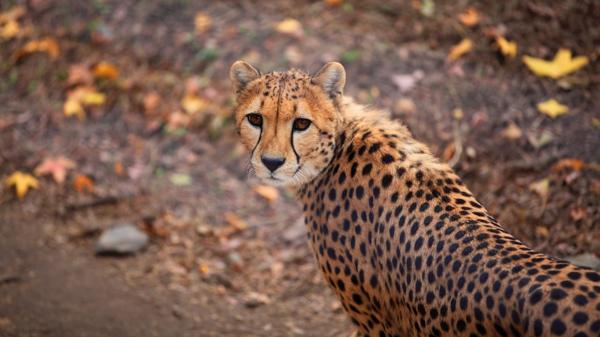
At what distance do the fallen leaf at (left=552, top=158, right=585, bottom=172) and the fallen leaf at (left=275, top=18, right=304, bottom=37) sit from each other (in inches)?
123

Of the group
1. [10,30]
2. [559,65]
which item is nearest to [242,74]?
[559,65]

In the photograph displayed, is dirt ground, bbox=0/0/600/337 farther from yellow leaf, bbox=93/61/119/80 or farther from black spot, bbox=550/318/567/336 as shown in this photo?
black spot, bbox=550/318/567/336

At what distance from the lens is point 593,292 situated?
2693 millimetres

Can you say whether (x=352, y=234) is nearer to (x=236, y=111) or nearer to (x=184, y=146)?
(x=236, y=111)

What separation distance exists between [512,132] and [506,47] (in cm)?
100

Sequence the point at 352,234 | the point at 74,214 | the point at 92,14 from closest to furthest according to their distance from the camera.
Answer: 1. the point at 352,234
2. the point at 74,214
3. the point at 92,14

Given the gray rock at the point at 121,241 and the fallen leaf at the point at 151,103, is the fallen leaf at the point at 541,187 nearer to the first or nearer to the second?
the gray rock at the point at 121,241

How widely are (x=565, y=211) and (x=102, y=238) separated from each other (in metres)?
3.93

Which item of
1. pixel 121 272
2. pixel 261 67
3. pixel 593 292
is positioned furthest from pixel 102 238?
pixel 593 292

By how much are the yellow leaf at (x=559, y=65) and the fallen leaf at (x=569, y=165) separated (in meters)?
1.09

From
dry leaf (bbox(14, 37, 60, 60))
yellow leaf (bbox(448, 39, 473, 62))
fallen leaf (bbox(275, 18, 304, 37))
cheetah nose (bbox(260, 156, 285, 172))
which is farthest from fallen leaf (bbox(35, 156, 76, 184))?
yellow leaf (bbox(448, 39, 473, 62))

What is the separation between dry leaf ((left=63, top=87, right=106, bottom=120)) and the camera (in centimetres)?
720

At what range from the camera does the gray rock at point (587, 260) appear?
470cm

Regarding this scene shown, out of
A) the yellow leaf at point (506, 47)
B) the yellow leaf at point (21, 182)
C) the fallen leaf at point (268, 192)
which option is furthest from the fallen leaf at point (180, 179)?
the yellow leaf at point (506, 47)
